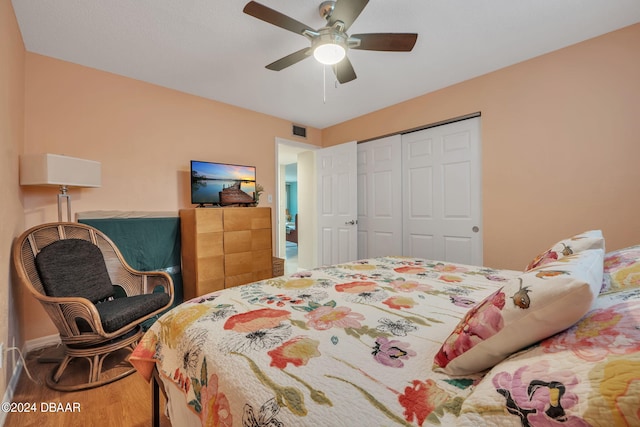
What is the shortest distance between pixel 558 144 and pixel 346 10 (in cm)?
231

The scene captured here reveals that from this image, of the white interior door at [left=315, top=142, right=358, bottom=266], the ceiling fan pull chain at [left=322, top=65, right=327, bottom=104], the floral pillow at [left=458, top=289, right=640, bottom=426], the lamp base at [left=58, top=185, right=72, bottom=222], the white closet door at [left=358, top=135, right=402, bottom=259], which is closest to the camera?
the floral pillow at [left=458, top=289, right=640, bottom=426]

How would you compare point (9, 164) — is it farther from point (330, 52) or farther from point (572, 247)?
point (572, 247)

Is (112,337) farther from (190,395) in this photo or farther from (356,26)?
(356,26)

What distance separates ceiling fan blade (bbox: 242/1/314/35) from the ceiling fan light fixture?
0.17m

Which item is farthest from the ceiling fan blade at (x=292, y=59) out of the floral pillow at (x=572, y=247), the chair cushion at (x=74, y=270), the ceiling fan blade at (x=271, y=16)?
the chair cushion at (x=74, y=270)

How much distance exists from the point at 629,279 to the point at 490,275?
33.2 inches

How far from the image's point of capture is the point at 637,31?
83.7 inches

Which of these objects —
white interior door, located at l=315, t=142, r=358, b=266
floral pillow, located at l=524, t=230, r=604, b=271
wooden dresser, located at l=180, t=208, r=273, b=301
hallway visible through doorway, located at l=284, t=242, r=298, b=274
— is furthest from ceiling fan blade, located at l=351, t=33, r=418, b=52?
hallway visible through doorway, located at l=284, t=242, r=298, b=274

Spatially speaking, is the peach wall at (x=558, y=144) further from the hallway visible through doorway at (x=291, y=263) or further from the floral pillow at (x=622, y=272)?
the hallway visible through doorway at (x=291, y=263)

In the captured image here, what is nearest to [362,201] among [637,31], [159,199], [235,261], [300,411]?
[235,261]

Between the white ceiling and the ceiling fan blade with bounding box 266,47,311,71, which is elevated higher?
the white ceiling

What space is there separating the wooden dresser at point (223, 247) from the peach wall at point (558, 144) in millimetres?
2624

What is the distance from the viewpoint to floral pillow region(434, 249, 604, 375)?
574 millimetres

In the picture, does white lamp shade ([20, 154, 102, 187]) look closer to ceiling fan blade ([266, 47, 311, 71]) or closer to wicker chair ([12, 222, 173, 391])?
wicker chair ([12, 222, 173, 391])
